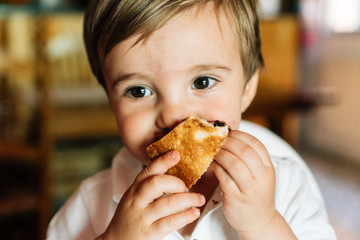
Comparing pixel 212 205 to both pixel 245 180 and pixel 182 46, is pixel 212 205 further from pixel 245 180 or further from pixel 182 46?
pixel 182 46

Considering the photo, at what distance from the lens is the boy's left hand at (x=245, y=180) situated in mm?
740

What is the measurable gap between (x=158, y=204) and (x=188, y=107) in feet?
0.62

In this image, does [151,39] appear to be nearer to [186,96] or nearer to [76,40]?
[186,96]

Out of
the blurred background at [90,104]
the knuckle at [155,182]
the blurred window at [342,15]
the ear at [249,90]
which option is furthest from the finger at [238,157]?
the blurred window at [342,15]

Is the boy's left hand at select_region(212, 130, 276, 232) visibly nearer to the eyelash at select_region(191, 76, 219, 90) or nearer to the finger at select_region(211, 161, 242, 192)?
the finger at select_region(211, 161, 242, 192)

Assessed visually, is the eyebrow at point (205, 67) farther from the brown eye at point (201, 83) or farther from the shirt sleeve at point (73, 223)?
the shirt sleeve at point (73, 223)

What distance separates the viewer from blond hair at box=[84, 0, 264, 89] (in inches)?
31.2

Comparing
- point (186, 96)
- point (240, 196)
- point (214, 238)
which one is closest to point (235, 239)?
point (214, 238)

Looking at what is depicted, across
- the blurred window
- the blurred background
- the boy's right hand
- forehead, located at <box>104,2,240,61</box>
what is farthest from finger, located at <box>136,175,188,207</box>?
the blurred window

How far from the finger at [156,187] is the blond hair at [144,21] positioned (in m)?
0.27

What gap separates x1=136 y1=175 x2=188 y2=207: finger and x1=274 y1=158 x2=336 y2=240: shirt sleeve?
1.02 feet

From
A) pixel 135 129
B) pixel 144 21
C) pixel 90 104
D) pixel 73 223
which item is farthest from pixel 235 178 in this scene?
pixel 90 104

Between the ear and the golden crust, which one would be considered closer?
the golden crust

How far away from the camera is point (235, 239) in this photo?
2.91 feet
